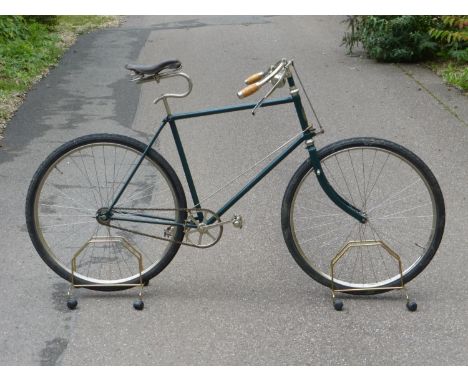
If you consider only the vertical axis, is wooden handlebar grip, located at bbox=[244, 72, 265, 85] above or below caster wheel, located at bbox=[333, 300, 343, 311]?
above

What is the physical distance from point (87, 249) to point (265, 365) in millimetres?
1931

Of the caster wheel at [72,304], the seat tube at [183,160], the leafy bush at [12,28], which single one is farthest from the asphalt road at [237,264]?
the leafy bush at [12,28]

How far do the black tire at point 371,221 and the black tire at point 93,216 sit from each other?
33.2 inches

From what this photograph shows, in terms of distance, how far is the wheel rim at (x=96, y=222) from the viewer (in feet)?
16.3

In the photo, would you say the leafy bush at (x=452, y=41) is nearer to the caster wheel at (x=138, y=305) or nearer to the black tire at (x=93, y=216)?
the black tire at (x=93, y=216)

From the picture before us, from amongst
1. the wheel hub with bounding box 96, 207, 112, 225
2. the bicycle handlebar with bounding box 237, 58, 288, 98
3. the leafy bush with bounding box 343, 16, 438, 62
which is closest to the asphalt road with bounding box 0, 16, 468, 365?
the leafy bush with bounding box 343, 16, 438, 62

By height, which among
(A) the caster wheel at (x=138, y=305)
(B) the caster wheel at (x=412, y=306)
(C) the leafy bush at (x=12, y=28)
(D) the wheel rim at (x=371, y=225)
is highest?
(A) the caster wheel at (x=138, y=305)

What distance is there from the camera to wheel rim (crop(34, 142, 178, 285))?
4.96 m

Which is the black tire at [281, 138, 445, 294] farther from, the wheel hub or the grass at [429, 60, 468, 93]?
the grass at [429, 60, 468, 93]

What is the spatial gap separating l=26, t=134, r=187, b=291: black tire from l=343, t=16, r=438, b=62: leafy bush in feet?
21.2

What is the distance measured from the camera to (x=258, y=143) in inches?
332

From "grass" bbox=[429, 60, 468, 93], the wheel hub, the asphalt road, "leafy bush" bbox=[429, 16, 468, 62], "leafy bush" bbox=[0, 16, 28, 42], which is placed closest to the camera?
the asphalt road

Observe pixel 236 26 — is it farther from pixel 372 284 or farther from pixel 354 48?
pixel 372 284
